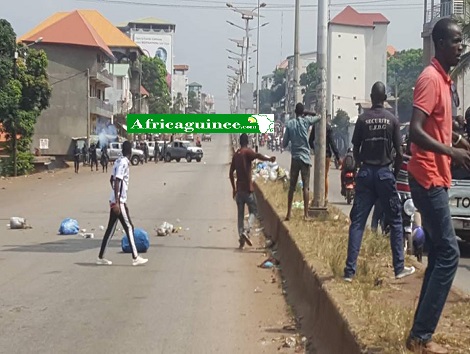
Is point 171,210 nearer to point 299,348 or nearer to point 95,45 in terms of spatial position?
point 299,348

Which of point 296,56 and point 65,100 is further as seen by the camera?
point 65,100

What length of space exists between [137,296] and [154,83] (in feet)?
407

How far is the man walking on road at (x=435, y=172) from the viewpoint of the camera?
4957 millimetres

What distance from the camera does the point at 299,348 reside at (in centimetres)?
746

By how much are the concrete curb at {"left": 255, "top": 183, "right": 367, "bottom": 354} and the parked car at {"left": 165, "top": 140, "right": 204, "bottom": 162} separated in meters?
62.4

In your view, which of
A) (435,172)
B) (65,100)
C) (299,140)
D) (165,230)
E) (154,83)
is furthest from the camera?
(154,83)

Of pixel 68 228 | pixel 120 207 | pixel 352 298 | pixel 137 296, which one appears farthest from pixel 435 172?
pixel 68 228

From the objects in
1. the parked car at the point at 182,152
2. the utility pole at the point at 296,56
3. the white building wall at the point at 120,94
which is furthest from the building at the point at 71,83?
the utility pole at the point at 296,56

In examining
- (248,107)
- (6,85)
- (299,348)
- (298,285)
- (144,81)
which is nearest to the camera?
(299,348)

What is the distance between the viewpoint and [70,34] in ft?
243

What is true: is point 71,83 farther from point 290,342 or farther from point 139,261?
point 290,342

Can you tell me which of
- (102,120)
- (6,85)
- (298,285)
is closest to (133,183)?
(6,85)

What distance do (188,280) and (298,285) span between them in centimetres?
245

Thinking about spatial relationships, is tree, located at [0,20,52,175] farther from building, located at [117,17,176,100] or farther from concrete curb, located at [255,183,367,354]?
building, located at [117,17,176,100]
